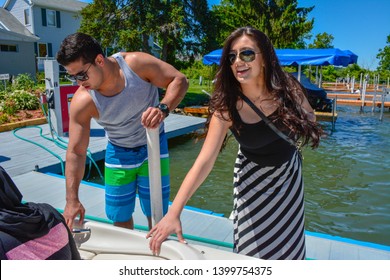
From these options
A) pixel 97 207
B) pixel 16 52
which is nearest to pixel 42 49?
pixel 16 52

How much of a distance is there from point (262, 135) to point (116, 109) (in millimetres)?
913

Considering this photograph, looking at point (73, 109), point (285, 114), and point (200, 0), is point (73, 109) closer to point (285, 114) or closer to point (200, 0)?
point (285, 114)

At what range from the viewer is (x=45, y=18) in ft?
75.4

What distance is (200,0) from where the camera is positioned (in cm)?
1595

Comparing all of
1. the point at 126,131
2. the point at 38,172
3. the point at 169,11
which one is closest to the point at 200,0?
the point at 169,11

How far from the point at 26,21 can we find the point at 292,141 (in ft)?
82.4

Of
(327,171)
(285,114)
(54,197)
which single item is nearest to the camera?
(285,114)

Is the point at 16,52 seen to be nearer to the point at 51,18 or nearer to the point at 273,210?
the point at 51,18

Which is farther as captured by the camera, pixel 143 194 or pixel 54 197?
pixel 54 197

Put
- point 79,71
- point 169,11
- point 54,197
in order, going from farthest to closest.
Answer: point 169,11 → point 54,197 → point 79,71

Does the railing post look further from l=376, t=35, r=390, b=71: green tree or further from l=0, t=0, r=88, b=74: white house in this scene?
l=376, t=35, r=390, b=71: green tree

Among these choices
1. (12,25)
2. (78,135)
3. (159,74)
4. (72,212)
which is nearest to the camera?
(72,212)

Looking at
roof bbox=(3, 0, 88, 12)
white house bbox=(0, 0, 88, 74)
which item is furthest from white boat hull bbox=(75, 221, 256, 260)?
roof bbox=(3, 0, 88, 12)

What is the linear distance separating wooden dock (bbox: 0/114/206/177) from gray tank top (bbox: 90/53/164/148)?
11.0 ft
